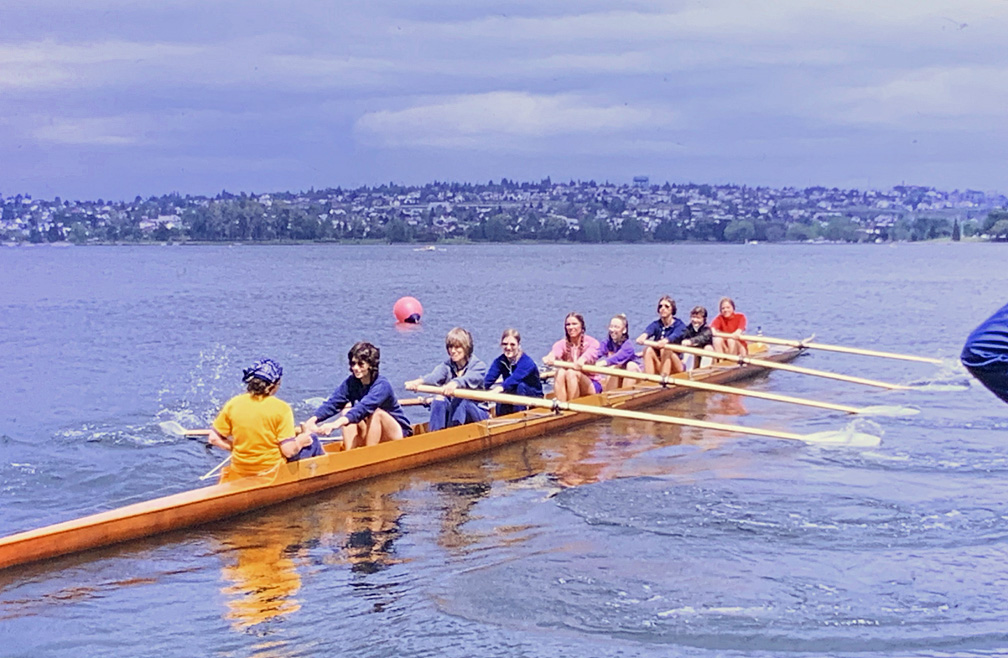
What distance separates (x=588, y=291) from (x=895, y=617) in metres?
50.7

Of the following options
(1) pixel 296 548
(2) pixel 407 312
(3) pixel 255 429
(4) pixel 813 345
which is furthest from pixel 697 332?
(2) pixel 407 312

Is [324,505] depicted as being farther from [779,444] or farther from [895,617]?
[779,444]

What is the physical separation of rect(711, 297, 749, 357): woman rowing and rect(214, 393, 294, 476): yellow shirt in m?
11.3

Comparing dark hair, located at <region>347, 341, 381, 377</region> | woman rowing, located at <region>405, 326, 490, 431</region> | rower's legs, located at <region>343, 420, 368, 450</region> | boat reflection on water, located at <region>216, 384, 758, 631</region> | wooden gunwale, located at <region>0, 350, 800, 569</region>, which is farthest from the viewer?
woman rowing, located at <region>405, 326, 490, 431</region>

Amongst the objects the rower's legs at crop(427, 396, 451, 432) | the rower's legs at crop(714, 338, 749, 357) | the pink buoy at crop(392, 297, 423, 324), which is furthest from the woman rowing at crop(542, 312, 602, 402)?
the pink buoy at crop(392, 297, 423, 324)

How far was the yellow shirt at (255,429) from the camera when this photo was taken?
33.2ft

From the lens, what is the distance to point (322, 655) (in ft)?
24.4

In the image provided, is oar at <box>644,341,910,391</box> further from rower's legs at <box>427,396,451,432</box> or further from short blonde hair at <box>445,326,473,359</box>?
short blonde hair at <box>445,326,473,359</box>

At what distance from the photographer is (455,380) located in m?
12.8

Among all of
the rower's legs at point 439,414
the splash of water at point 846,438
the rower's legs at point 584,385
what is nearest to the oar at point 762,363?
the rower's legs at point 584,385

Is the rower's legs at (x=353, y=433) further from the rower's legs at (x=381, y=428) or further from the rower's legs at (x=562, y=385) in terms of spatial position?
the rower's legs at (x=562, y=385)

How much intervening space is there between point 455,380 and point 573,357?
2.99m

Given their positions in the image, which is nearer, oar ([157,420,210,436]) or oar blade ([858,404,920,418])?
oar ([157,420,210,436])

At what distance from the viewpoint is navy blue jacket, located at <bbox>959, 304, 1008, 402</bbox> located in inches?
127
